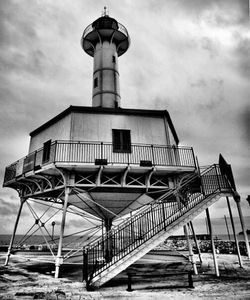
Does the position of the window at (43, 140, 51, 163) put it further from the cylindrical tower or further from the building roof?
the cylindrical tower

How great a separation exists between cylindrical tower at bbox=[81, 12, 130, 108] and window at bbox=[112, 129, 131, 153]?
16.5ft

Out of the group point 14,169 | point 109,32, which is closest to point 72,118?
point 14,169

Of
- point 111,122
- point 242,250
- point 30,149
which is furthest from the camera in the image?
point 242,250

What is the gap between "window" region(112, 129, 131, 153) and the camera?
1476 centimetres

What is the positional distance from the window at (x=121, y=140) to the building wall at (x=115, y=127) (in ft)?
0.90

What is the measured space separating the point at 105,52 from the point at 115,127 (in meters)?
10.5

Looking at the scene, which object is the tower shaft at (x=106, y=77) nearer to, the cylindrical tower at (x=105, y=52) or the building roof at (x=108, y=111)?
the cylindrical tower at (x=105, y=52)

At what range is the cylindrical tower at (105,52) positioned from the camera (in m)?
20.1

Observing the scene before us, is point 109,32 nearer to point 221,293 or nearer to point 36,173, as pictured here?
point 36,173

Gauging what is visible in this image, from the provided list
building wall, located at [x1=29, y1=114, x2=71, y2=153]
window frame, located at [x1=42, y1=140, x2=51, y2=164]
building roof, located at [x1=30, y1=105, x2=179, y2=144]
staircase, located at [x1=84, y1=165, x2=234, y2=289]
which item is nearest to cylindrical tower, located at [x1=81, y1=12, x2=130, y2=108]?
building roof, located at [x1=30, y1=105, x2=179, y2=144]

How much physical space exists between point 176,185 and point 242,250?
16200mm

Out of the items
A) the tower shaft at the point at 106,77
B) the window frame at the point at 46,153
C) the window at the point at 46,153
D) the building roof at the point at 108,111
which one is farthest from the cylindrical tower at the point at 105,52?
the window frame at the point at 46,153

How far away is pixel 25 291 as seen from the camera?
27.0 feet

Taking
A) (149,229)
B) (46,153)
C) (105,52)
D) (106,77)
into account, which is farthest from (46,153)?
(105,52)
